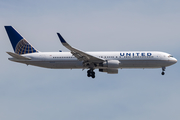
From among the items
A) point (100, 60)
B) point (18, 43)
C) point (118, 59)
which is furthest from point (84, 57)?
point (18, 43)

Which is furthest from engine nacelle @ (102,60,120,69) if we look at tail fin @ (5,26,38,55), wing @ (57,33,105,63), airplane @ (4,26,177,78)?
tail fin @ (5,26,38,55)

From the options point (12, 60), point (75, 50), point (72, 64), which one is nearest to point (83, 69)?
point (72, 64)

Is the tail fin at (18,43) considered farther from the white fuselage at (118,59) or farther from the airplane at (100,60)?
the white fuselage at (118,59)

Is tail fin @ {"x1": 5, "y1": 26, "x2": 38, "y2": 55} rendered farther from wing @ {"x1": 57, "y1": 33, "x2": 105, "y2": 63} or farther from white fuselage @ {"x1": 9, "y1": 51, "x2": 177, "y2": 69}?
wing @ {"x1": 57, "y1": 33, "x2": 105, "y2": 63}

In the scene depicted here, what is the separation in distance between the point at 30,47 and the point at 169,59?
23866 millimetres

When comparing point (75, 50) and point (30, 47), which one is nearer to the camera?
point (75, 50)

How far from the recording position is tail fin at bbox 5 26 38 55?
59672mm

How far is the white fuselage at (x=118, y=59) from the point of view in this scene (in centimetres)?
5612

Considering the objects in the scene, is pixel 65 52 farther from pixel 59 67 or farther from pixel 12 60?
pixel 12 60

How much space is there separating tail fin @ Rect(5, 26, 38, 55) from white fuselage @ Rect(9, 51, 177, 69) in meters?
2.47

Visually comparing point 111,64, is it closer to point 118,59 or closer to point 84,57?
point 118,59

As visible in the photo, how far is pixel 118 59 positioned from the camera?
184ft

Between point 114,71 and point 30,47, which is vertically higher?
point 30,47

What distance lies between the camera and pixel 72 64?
186 feet
